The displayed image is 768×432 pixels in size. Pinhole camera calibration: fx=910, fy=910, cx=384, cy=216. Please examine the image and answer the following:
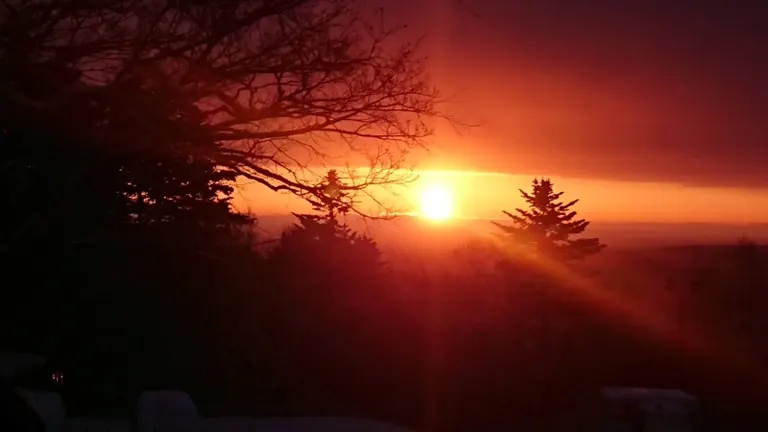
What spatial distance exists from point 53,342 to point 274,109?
6478 mm

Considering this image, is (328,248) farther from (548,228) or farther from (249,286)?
(548,228)

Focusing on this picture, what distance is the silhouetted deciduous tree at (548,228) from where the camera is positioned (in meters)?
36.8

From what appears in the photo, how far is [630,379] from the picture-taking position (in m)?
13.7

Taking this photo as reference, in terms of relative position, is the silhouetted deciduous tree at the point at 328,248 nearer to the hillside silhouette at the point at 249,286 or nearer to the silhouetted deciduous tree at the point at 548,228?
the hillside silhouette at the point at 249,286

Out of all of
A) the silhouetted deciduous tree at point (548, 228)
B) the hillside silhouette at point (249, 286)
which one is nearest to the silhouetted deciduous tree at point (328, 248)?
the hillside silhouette at point (249, 286)

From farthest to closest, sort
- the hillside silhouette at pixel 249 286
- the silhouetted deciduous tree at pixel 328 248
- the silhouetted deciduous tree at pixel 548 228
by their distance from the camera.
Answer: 1. the silhouetted deciduous tree at pixel 548 228
2. the silhouetted deciduous tree at pixel 328 248
3. the hillside silhouette at pixel 249 286

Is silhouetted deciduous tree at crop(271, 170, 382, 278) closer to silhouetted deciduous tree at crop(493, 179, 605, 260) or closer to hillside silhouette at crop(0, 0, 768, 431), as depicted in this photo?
hillside silhouette at crop(0, 0, 768, 431)

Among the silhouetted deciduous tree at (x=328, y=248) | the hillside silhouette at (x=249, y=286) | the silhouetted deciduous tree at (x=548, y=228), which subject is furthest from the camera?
the silhouetted deciduous tree at (x=548, y=228)

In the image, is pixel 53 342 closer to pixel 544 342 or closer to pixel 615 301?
pixel 544 342

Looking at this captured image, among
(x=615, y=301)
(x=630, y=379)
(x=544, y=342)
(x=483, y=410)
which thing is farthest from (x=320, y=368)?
(x=615, y=301)

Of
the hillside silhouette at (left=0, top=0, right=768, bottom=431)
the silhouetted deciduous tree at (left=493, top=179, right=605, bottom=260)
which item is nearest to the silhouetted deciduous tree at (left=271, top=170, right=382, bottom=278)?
the hillside silhouette at (left=0, top=0, right=768, bottom=431)

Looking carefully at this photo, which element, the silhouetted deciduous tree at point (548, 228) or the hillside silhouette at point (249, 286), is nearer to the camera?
the hillside silhouette at point (249, 286)

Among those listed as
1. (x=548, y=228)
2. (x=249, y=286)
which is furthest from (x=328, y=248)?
(x=548, y=228)

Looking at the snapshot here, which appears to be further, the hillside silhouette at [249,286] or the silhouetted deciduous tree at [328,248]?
the silhouetted deciduous tree at [328,248]
